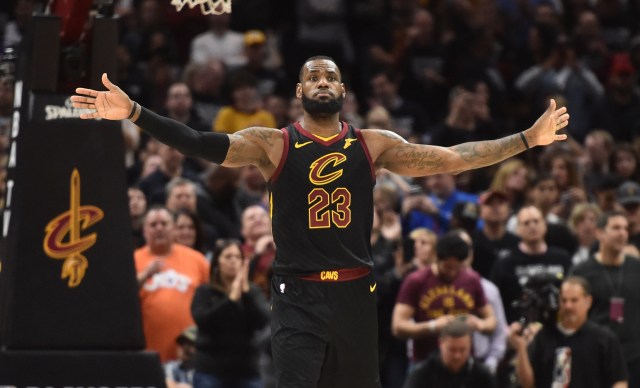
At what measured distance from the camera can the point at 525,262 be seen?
1255 cm

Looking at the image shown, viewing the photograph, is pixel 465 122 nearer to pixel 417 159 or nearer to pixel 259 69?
pixel 259 69

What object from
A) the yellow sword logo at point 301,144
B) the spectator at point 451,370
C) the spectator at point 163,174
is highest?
the spectator at point 163,174

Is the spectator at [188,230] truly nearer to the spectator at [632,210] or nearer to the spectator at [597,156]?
the spectator at [632,210]

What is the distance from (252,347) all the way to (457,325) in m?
1.70

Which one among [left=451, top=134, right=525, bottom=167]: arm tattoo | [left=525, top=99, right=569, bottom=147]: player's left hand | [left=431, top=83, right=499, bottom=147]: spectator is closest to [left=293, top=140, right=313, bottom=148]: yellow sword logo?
[left=451, top=134, right=525, bottom=167]: arm tattoo

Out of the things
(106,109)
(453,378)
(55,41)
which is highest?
(55,41)

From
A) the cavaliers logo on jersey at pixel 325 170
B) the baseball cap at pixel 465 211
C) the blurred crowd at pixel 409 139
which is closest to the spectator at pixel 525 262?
the blurred crowd at pixel 409 139

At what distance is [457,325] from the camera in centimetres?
1112

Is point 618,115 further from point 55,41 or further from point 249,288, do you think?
point 55,41

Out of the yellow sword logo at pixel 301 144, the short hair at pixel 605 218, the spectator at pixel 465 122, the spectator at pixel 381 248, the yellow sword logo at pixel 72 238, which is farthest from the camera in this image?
the spectator at pixel 465 122

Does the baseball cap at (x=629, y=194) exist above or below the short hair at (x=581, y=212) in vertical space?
above

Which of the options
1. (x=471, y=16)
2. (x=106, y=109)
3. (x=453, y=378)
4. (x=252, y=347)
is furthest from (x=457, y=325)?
(x=471, y=16)

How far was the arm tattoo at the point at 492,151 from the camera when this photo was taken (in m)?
7.84

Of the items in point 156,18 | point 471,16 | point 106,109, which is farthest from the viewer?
point 471,16
